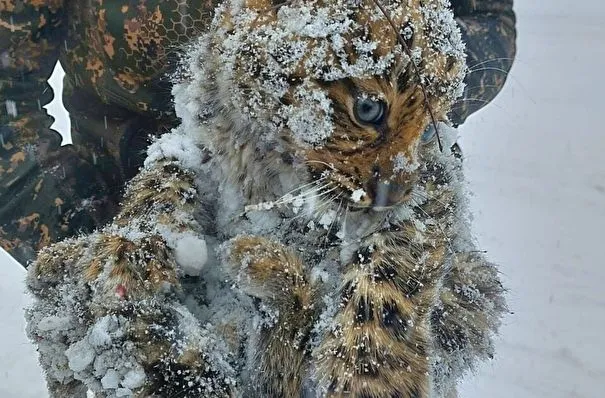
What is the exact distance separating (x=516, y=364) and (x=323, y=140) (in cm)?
226

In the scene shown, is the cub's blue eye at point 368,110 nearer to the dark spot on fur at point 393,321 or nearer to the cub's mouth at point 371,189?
the cub's mouth at point 371,189

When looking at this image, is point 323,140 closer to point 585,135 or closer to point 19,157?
point 19,157

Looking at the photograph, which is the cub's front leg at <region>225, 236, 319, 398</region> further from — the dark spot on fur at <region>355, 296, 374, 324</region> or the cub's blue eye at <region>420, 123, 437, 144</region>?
the cub's blue eye at <region>420, 123, 437, 144</region>

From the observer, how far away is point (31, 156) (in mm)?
1622

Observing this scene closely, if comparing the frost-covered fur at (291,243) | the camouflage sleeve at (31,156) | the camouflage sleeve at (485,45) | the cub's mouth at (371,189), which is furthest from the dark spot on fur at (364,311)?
the camouflage sleeve at (31,156)

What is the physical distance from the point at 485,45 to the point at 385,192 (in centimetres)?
68

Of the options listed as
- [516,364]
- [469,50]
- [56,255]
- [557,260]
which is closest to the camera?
[56,255]

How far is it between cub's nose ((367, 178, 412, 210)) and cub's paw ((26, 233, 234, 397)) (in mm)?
286

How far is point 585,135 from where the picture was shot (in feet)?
15.4

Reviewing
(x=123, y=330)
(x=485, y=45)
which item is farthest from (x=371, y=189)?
(x=485, y=45)

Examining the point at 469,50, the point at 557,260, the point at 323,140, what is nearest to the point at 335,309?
the point at 323,140

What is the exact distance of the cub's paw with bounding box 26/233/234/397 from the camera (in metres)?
0.98

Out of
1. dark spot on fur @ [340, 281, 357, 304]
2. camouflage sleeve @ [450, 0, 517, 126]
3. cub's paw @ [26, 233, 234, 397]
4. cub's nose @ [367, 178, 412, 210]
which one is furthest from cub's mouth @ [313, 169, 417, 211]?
camouflage sleeve @ [450, 0, 517, 126]

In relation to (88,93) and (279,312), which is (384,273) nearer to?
(279,312)
